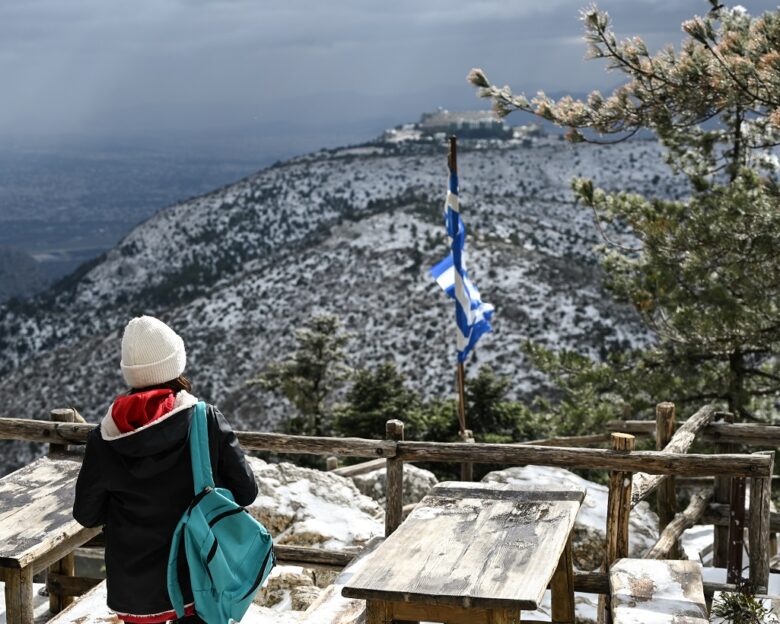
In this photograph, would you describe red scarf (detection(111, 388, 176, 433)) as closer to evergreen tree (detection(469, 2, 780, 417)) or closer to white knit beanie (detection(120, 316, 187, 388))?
white knit beanie (detection(120, 316, 187, 388))

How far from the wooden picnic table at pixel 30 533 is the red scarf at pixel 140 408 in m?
1.24

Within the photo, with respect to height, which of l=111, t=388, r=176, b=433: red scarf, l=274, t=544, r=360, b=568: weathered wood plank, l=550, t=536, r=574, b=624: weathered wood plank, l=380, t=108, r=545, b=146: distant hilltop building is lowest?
l=274, t=544, r=360, b=568: weathered wood plank

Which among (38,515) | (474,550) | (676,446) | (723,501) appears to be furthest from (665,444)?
(38,515)

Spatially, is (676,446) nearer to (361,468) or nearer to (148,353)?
(148,353)

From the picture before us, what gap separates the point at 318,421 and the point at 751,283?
22.6 meters

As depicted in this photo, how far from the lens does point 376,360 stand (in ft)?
180

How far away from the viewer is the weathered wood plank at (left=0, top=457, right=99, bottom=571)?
466 centimetres

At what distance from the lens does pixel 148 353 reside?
147 inches

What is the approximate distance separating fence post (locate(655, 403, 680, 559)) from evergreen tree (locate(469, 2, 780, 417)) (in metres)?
2.68

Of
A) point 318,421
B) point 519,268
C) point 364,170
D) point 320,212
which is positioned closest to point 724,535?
point 318,421

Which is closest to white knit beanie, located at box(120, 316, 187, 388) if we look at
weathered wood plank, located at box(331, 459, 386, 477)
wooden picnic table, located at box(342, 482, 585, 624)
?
wooden picnic table, located at box(342, 482, 585, 624)

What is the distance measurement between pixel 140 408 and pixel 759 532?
4051 mm

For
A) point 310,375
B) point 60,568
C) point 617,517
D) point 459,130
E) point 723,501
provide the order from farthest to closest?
point 459,130
point 310,375
point 723,501
point 60,568
point 617,517

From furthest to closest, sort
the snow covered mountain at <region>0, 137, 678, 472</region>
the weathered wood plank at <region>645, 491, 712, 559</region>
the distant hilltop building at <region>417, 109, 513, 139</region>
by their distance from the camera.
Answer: the distant hilltop building at <region>417, 109, 513, 139</region> → the snow covered mountain at <region>0, 137, 678, 472</region> → the weathered wood plank at <region>645, 491, 712, 559</region>
